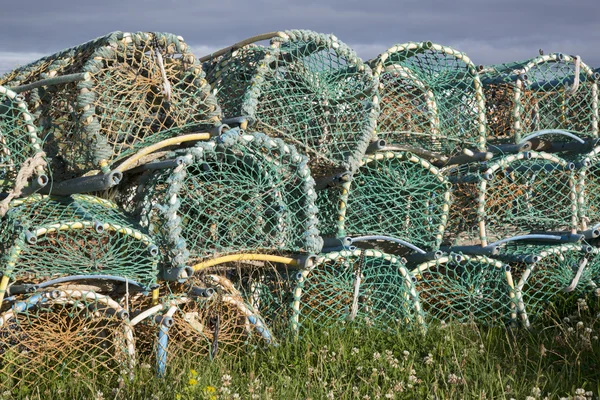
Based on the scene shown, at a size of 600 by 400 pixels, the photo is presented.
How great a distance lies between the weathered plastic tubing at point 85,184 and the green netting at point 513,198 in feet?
6.64

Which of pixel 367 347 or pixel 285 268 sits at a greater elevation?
pixel 285 268

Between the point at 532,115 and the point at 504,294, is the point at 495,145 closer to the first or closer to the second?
the point at 532,115

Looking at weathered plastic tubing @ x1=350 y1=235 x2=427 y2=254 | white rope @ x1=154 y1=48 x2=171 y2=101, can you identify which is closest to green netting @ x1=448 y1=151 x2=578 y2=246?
weathered plastic tubing @ x1=350 y1=235 x2=427 y2=254

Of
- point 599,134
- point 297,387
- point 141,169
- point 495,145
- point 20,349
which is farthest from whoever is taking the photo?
point 599,134

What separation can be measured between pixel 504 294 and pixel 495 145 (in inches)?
39.1

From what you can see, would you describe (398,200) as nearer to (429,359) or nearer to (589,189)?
(429,359)

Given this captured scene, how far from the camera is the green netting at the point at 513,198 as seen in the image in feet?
15.4

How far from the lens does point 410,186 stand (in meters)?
4.49

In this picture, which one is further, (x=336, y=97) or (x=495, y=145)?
(x=495, y=145)

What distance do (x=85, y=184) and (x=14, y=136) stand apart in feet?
1.29

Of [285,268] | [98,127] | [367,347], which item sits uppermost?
[98,127]

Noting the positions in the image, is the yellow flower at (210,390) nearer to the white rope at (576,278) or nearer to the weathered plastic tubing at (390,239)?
the weathered plastic tubing at (390,239)

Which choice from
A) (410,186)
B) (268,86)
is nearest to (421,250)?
(410,186)

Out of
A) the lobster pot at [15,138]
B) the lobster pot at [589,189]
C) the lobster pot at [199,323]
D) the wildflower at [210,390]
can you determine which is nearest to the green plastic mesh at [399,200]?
the lobster pot at [199,323]
